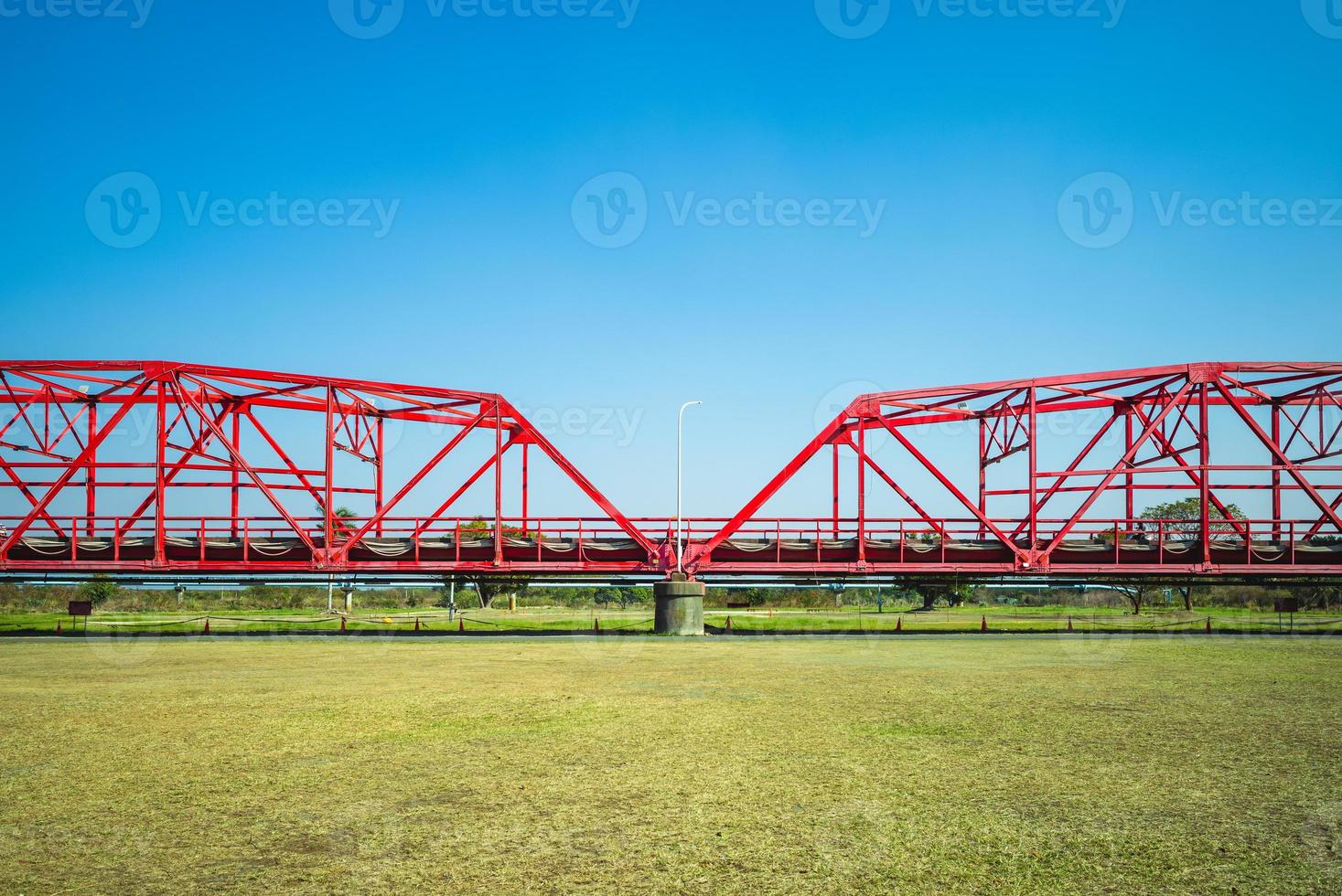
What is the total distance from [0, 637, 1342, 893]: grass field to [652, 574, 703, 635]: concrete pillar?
15.9 meters

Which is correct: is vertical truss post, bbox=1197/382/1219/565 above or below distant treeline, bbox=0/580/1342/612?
above

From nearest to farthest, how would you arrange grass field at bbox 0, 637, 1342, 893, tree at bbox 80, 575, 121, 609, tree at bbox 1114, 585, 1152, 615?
grass field at bbox 0, 637, 1342, 893 < tree at bbox 1114, 585, 1152, 615 < tree at bbox 80, 575, 121, 609

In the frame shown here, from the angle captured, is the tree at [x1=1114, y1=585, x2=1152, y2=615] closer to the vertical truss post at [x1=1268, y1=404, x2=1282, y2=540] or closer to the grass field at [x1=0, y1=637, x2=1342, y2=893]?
the vertical truss post at [x1=1268, y1=404, x2=1282, y2=540]

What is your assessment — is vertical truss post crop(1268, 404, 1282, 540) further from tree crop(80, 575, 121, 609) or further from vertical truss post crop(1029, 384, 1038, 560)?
tree crop(80, 575, 121, 609)

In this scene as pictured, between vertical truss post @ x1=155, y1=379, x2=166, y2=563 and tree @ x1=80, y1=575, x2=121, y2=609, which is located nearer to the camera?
vertical truss post @ x1=155, y1=379, x2=166, y2=563

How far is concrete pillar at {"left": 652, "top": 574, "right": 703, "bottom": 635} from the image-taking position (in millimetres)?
37125

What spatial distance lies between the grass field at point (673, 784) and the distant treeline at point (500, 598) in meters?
46.2

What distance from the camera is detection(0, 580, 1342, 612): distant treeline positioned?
7275 centimetres

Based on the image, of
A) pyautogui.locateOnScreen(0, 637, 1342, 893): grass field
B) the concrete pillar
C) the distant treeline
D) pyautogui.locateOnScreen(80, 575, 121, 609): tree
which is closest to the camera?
pyautogui.locateOnScreen(0, 637, 1342, 893): grass field

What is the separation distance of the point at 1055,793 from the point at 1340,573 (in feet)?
116

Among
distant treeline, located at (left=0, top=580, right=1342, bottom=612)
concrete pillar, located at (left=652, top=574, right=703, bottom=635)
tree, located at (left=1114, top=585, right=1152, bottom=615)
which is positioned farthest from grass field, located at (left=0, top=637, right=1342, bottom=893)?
distant treeline, located at (left=0, top=580, right=1342, bottom=612)

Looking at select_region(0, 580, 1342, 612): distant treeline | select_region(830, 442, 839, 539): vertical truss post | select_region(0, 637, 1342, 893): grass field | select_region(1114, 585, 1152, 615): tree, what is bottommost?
select_region(0, 580, 1342, 612): distant treeline

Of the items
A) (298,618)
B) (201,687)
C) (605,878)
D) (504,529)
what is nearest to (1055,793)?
(605,878)

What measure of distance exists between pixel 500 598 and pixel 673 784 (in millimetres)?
88365
